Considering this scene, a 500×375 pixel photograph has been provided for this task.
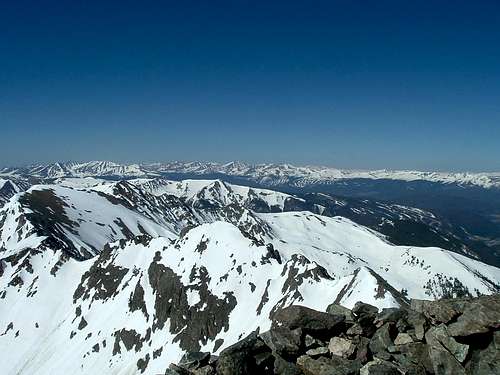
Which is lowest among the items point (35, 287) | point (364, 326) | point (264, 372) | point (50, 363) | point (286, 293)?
point (50, 363)

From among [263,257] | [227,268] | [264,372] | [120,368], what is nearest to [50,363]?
[120,368]

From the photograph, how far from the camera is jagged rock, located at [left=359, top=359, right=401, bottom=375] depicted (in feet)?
62.2

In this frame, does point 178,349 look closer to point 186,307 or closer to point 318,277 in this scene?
point 186,307

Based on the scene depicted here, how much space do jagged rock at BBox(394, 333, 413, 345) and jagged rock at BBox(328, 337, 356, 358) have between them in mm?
1998

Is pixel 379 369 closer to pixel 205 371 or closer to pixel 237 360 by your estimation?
pixel 237 360

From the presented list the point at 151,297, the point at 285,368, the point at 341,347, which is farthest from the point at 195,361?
the point at 151,297

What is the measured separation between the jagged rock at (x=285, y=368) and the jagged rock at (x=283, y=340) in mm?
511

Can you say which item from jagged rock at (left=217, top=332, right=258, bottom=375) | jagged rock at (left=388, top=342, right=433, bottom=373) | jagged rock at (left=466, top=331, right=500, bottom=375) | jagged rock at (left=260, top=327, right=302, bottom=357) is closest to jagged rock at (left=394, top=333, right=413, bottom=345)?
jagged rock at (left=388, top=342, right=433, bottom=373)

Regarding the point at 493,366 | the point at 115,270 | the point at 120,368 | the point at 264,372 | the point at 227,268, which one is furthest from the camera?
the point at 115,270

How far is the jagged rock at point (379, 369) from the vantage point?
19.0 metres

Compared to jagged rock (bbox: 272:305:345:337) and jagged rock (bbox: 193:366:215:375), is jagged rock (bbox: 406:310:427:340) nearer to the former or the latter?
jagged rock (bbox: 272:305:345:337)

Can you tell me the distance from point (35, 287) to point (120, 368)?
240ft

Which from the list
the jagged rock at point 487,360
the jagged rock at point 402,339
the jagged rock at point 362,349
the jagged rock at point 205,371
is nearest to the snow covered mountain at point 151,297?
the jagged rock at point 362,349

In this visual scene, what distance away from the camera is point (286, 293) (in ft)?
387
